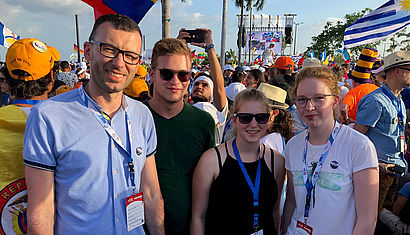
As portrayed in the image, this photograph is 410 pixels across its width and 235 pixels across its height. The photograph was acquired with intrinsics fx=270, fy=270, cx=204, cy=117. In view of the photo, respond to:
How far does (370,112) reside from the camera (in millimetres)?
3611

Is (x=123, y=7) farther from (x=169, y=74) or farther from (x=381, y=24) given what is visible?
(x=381, y=24)

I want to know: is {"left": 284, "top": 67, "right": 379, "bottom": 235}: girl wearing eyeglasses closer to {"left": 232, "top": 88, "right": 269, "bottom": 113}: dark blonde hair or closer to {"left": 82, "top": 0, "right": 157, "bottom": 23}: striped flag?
{"left": 232, "top": 88, "right": 269, "bottom": 113}: dark blonde hair

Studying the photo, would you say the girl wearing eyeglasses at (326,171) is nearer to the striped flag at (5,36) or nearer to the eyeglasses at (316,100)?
the eyeglasses at (316,100)

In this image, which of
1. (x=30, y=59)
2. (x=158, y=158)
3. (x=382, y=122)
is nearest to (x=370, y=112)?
(x=382, y=122)

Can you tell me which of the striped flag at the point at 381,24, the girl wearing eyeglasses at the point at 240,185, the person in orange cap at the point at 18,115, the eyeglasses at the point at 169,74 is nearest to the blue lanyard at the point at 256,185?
the girl wearing eyeglasses at the point at 240,185

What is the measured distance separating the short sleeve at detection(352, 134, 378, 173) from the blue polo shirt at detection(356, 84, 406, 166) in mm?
2089

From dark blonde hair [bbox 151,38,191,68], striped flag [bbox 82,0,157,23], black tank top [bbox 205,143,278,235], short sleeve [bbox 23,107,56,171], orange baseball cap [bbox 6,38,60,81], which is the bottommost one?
black tank top [bbox 205,143,278,235]

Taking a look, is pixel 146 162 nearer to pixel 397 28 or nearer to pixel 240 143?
pixel 240 143

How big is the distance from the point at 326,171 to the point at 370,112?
87.6 inches

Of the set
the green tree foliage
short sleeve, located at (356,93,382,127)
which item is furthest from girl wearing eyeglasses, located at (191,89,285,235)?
the green tree foliage

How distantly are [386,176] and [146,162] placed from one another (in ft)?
11.3

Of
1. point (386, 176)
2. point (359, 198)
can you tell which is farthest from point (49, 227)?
point (386, 176)

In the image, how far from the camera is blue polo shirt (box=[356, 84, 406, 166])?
3.59 m

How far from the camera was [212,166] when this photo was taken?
2084 mm
